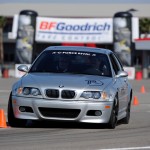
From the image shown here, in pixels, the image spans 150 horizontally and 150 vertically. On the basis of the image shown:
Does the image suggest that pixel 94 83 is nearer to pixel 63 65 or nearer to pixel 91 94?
pixel 91 94

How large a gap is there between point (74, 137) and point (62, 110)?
95 cm

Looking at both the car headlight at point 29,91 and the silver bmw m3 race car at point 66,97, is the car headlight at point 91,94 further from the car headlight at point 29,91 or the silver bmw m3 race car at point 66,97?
the car headlight at point 29,91

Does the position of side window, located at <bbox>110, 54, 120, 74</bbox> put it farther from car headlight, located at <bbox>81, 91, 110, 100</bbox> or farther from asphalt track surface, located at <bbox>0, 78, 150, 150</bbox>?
car headlight, located at <bbox>81, 91, 110, 100</bbox>

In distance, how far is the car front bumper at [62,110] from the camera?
480 inches

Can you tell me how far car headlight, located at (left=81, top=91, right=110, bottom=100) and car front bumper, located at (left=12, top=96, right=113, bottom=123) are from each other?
91 millimetres

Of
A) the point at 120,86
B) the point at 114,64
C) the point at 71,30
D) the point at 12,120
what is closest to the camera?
the point at 12,120

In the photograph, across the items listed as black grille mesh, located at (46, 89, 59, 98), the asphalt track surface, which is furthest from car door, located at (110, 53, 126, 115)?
black grille mesh, located at (46, 89, 59, 98)

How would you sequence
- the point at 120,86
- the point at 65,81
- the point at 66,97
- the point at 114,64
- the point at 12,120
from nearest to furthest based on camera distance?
1. the point at 66,97
2. the point at 65,81
3. the point at 12,120
4. the point at 120,86
5. the point at 114,64

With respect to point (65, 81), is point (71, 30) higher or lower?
lower

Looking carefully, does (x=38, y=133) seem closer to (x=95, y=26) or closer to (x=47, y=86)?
(x=47, y=86)

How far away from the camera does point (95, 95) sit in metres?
12.4

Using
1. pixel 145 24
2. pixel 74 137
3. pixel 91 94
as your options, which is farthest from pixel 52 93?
pixel 145 24

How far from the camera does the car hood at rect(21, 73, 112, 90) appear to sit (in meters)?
12.3

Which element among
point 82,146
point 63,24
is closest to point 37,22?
point 63,24
